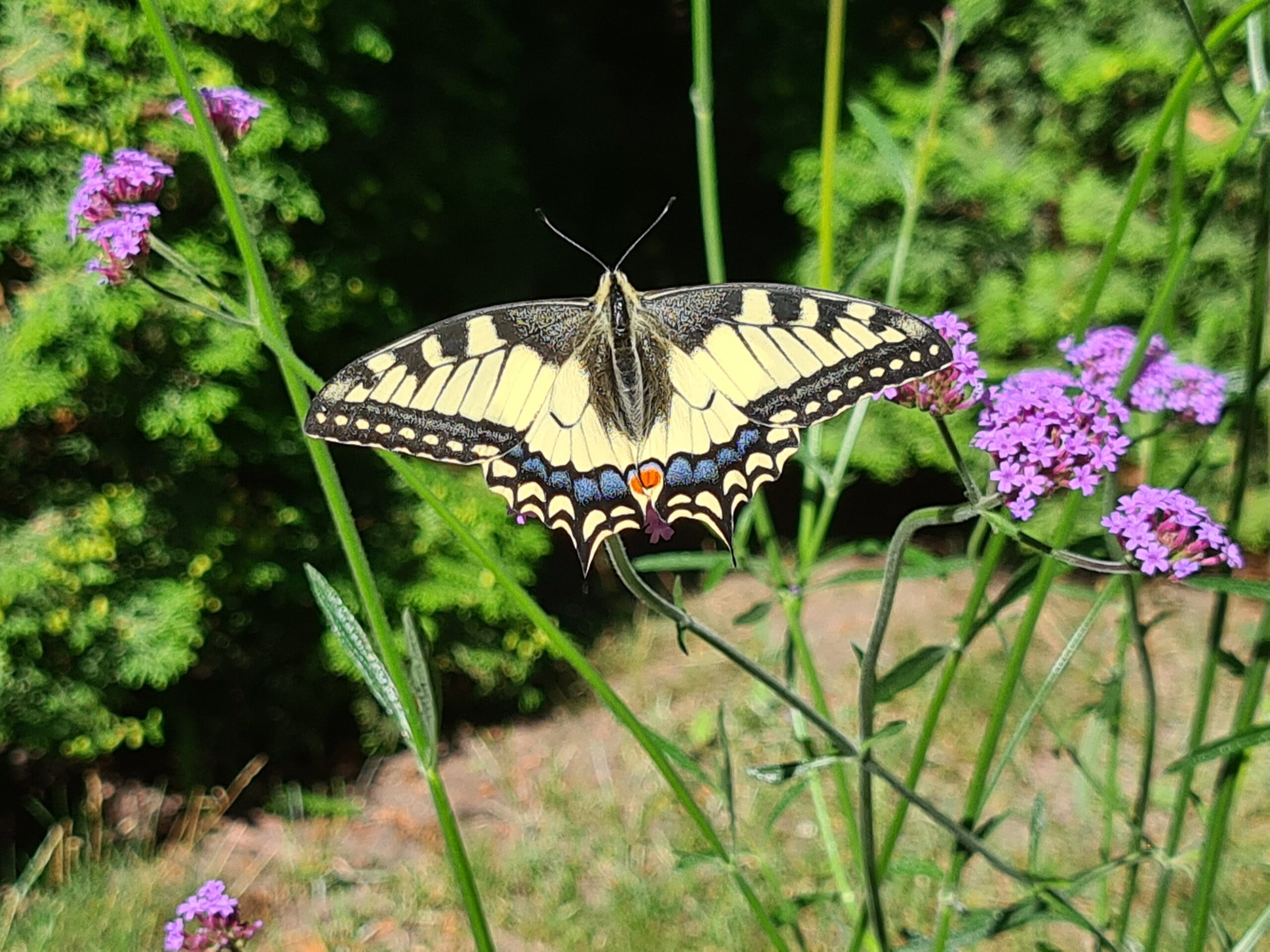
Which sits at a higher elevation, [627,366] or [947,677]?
[627,366]

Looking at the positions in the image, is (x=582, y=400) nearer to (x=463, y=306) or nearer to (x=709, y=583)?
(x=709, y=583)

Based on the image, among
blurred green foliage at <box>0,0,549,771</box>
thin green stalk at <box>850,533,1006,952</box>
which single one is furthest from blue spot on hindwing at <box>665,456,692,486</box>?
blurred green foliage at <box>0,0,549,771</box>

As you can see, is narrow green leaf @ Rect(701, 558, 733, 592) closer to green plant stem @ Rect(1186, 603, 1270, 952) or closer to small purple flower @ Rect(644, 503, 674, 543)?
small purple flower @ Rect(644, 503, 674, 543)

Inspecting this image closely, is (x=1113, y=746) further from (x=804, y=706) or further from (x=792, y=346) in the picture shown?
(x=792, y=346)

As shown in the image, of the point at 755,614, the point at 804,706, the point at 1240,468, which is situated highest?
the point at 1240,468

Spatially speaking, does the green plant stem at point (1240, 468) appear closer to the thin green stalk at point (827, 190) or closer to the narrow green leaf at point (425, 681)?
the thin green stalk at point (827, 190)

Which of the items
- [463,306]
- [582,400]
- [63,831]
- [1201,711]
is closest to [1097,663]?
[1201,711]

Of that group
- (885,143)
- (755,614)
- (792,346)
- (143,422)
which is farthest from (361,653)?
(143,422)
